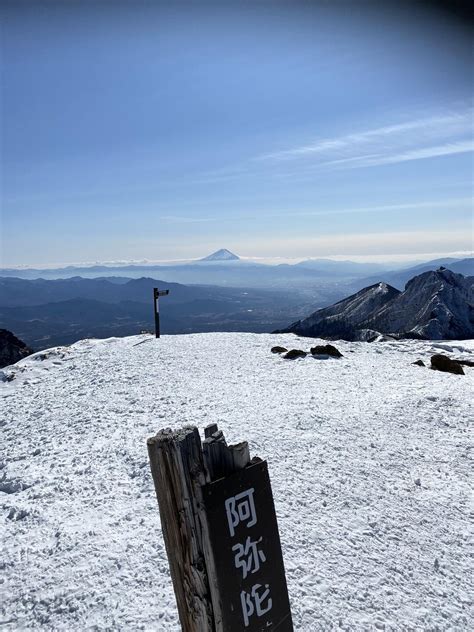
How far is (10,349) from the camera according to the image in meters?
26.6

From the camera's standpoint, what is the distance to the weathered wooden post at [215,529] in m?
2.36

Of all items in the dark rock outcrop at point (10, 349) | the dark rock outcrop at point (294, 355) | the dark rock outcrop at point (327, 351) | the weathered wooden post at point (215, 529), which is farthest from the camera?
the dark rock outcrop at point (10, 349)

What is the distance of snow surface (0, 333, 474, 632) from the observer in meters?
4.59

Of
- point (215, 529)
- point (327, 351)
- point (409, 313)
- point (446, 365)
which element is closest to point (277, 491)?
point (215, 529)

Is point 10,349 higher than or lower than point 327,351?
lower

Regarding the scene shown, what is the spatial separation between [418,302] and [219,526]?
202 ft

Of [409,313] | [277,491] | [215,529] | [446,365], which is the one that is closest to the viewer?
[215,529]

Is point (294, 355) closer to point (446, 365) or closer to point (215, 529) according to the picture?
point (446, 365)

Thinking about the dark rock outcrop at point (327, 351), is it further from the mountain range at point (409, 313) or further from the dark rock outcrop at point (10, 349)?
the mountain range at point (409, 313)

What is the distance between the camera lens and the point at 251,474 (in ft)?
8.54

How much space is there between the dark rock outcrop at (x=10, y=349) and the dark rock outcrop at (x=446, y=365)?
25084 millimetres

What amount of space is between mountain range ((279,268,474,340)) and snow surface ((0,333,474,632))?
33439mm

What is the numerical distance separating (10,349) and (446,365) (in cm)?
2689

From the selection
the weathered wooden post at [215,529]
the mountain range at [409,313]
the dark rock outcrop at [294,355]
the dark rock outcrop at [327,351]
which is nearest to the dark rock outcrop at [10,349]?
the dark rock outcrop at [294,355]
